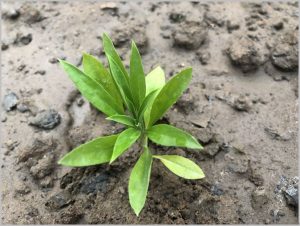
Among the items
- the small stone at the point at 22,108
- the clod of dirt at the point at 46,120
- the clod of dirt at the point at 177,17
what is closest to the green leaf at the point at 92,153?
the clod of dirt at the point at 46,120

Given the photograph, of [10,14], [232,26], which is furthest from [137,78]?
[10,14]

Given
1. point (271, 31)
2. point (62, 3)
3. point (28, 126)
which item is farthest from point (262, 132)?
point (62, 3)

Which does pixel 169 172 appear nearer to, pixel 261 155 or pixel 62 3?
pixel 261 155

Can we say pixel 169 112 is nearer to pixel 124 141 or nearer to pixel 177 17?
pixel 124 141

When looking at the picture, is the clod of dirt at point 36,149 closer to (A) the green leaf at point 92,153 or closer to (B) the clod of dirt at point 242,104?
(A) the green leaf at point 92,153

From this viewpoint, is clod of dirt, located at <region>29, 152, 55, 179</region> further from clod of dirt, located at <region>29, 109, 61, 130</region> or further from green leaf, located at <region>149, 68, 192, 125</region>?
green leaf, located at <region>149, 68, 192, 125</region>
